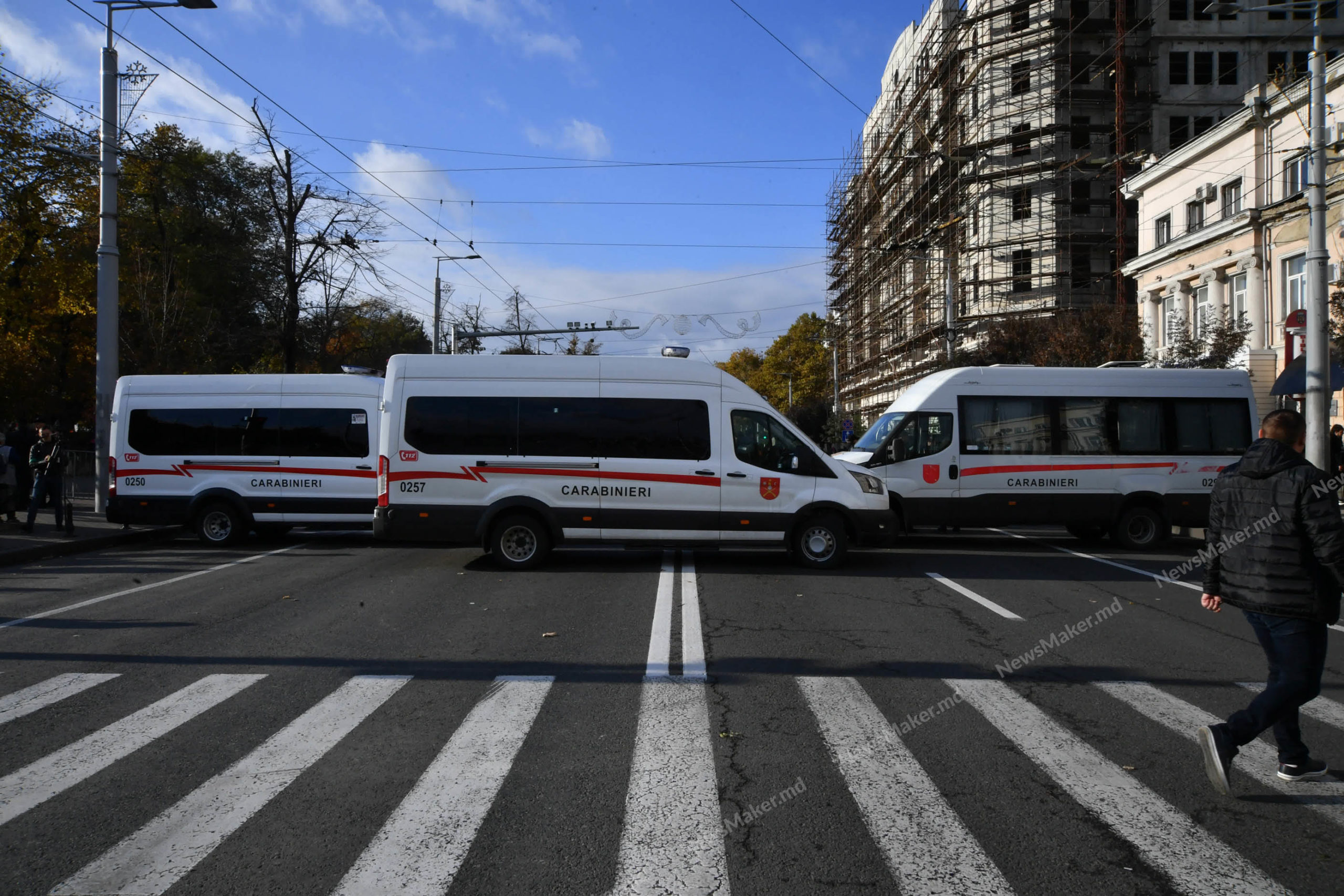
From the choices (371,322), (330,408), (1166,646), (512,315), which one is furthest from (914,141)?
(1166,646)

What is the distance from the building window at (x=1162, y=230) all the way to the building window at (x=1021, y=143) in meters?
10.4

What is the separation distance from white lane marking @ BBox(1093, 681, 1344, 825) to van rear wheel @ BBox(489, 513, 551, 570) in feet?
23.5

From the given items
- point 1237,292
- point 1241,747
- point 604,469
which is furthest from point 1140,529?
point 1237,292

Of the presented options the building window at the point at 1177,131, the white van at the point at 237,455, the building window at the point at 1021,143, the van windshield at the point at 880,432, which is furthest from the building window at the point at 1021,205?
the white van at the point at 237,455

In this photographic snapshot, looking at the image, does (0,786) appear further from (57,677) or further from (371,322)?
(371,322)

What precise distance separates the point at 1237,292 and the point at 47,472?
108 ft

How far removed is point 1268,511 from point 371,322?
53.2 metres

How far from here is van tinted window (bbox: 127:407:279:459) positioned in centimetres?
1525

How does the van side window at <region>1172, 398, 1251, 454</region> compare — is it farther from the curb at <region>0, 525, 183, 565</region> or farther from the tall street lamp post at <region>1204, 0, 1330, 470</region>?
the curb at <region>0, 525, 183, 565</region>

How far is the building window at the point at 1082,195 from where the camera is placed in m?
46.3

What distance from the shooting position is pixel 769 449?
483 inches

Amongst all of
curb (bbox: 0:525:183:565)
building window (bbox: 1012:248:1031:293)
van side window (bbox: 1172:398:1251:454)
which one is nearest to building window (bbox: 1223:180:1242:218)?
building window (bbox: 1012:248:1031:293)

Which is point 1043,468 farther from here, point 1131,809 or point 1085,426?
point 1131,809

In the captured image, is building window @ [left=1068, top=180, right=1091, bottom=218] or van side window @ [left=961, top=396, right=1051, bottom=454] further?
building window @ [left=1068, top=180, right=1091, bottom=218]
